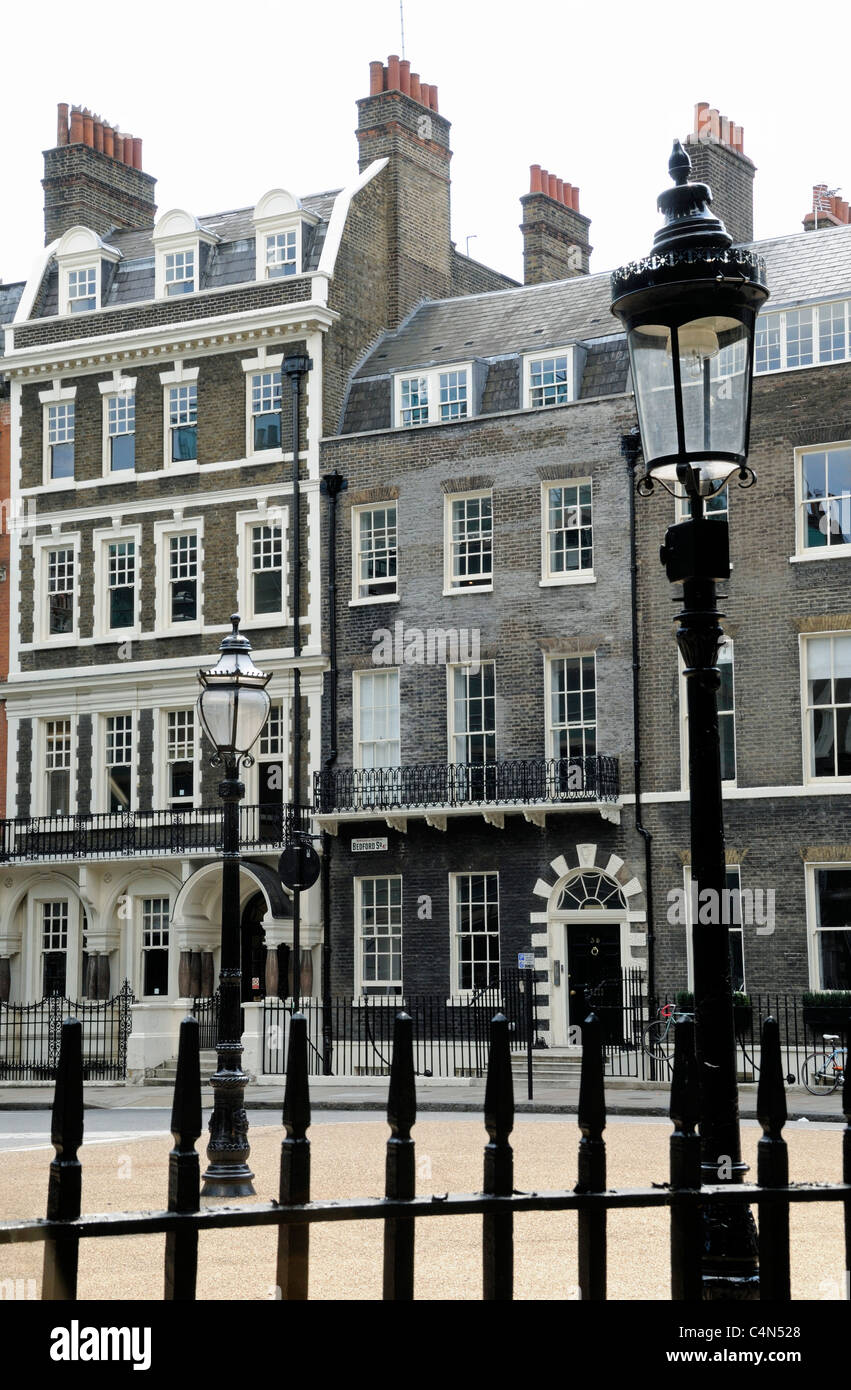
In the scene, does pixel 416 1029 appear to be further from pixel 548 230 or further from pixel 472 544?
pixel 548 230

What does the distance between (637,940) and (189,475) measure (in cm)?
1364

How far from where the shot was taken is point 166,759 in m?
36.5

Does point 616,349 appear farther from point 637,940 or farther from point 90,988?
point 90,988

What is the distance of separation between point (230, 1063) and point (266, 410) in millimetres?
24487

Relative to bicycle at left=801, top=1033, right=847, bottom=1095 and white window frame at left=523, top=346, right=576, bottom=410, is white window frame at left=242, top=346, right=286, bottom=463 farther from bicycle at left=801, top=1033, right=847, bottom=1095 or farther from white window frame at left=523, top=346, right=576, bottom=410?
bicycle at left=801, top=1033, right=847, bottom=1095

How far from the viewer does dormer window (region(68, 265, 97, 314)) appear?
38972 millimetres

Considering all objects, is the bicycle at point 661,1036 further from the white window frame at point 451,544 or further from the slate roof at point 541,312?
the slate roof at point 541,312

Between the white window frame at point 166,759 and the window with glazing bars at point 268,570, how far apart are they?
250cm

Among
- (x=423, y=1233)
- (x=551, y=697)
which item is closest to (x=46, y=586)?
(x=551, y=697)

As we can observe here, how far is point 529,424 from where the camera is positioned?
3306 cm

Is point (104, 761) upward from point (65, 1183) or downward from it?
upward

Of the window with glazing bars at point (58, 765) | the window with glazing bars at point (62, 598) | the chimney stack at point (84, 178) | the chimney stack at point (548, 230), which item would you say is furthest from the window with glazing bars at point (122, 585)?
the chimney stack at point (548, 230)
